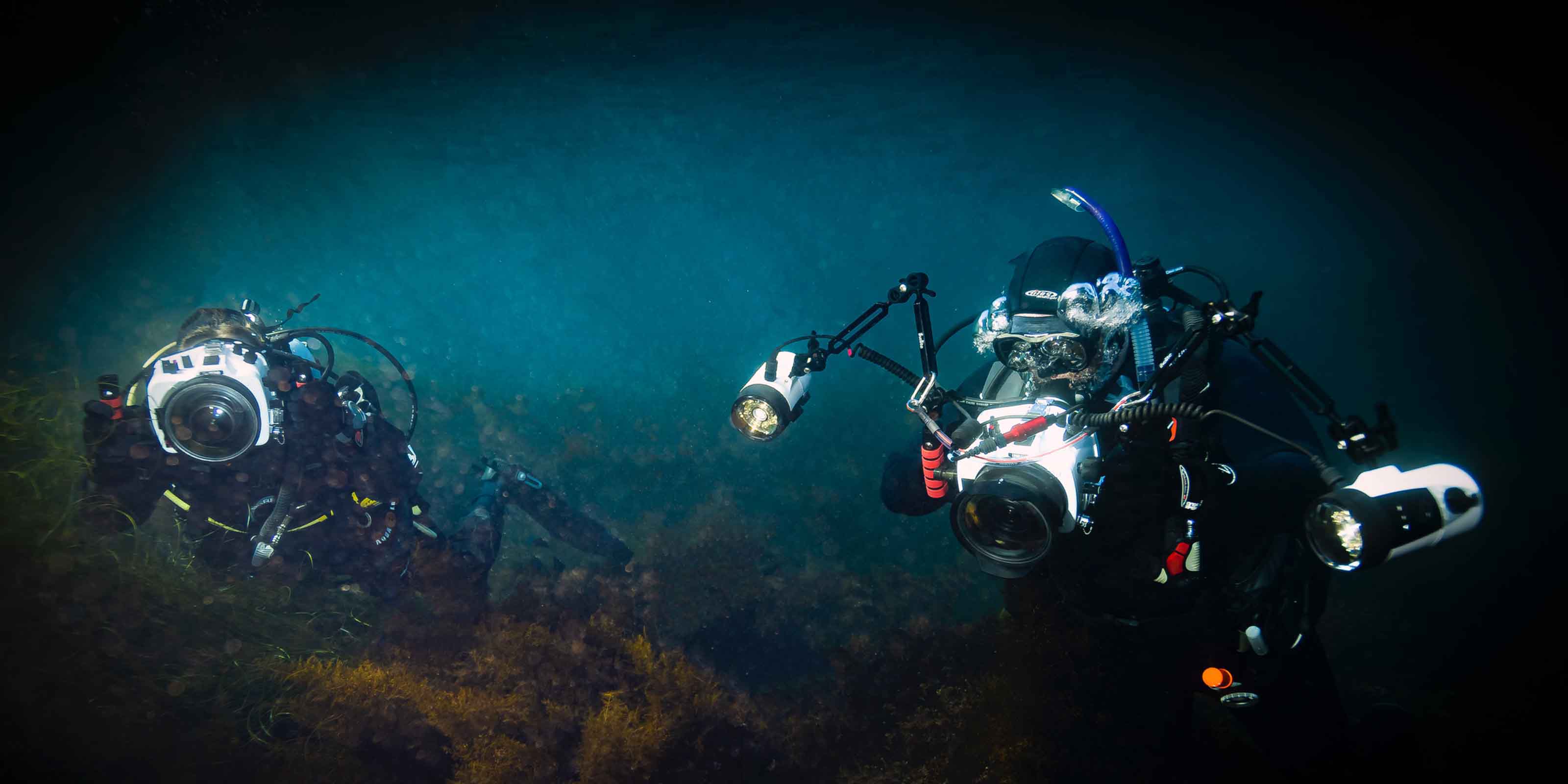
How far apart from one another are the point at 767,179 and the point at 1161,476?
18914 mm

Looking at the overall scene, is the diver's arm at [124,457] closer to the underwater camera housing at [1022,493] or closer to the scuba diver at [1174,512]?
the scuba diver at [1174,512]

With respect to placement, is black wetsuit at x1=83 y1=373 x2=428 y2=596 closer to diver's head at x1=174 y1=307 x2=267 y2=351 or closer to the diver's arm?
the diver's arm

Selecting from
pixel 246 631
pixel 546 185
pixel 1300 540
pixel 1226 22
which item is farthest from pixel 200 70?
pixel 1226 22

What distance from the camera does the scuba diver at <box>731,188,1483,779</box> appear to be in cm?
216

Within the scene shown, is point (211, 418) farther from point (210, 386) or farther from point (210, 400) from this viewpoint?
point (210, 386)

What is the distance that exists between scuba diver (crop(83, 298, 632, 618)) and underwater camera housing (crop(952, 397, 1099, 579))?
539 centimetres

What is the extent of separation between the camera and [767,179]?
1941 cm

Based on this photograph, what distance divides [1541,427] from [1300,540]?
51603 millimetres

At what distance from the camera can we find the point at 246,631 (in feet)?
18.6

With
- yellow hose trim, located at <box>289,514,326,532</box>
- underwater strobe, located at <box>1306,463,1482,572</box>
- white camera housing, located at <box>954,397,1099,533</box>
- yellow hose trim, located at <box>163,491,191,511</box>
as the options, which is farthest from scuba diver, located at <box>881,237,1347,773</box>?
yellow hose trim, located at <box>163,491,191,511</box>

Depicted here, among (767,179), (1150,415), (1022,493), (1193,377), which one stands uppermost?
(767,179)

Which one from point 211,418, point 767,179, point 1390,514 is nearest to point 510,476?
point 211,418

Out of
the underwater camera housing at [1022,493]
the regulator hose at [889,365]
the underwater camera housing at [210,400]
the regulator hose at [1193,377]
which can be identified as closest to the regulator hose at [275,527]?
the underwater camera housing at [210,400]

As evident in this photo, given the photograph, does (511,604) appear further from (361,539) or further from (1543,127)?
(1543,127)
